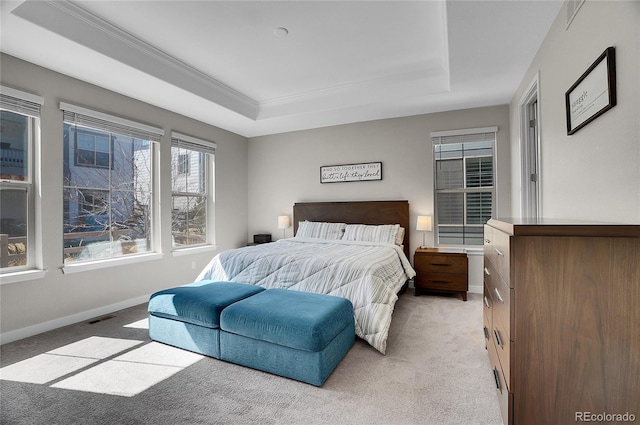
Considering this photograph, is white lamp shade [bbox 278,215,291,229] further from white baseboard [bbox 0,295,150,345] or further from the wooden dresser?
the wooden dresser

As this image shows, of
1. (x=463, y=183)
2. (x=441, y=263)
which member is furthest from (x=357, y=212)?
(x=463, y=183)

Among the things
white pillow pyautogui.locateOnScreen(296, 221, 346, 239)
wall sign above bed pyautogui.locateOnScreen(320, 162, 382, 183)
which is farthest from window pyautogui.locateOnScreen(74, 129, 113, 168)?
wall sign above bed pyautogui.locateOnScreen(320, 162, 382, 183)

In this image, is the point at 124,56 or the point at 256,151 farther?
the point at 256,151

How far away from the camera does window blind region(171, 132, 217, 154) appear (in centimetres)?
448

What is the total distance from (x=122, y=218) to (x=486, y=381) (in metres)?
4.17

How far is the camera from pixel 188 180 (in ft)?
15.8

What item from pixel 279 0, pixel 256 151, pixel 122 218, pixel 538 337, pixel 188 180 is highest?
pixel 279 0

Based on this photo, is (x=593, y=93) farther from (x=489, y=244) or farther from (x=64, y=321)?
(x=64, y=321)

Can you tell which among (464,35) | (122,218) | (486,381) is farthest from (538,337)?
(122,218)

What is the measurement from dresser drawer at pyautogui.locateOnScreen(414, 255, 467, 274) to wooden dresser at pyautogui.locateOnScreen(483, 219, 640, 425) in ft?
9.17

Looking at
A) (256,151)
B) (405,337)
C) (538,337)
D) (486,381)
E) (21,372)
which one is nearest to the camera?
(538,337)

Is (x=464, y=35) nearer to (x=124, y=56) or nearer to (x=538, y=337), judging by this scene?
(x=538, y=337)

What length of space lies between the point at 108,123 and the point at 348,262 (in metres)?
3.21

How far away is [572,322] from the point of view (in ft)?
3.98
